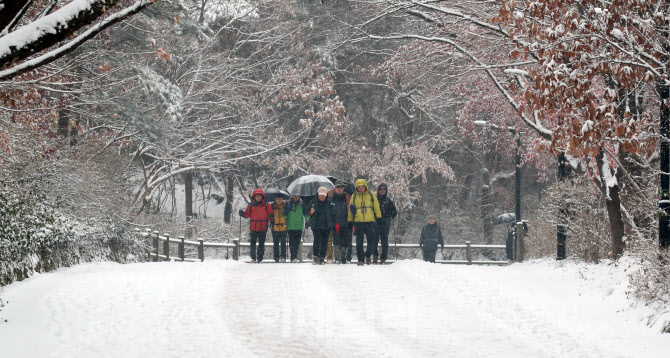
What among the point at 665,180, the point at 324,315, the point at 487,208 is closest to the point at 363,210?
the point at 324,315

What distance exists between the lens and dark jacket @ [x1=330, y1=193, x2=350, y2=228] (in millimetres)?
18219

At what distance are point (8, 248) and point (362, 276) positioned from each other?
21.2ft

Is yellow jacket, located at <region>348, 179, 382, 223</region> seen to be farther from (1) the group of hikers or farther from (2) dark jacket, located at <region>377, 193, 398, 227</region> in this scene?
(2) dark jacket, located at <region>377, 193, 398, 227</region>

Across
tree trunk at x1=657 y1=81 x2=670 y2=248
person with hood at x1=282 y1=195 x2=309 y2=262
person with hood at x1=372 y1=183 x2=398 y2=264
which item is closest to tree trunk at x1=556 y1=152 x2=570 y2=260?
person with hood at x1=372 y1=183 x2=398 y2=264

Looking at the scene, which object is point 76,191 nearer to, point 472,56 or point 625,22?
A: point 472,56

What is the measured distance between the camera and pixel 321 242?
61.6 ft

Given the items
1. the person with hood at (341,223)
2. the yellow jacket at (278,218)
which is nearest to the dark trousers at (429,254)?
the person with hood at (341,223)

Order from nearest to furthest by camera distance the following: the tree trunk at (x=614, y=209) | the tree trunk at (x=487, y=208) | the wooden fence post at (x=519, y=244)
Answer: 1. the tree trunk at (x=614, y=209)
2. the wooden fence post at (x=519, y=244)
3. the tree trunk at (x=487, y=208)

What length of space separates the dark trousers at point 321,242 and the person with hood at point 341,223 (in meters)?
0.25

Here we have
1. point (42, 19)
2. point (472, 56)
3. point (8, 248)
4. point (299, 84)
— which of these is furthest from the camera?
point (299, 84)

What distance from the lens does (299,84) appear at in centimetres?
3259

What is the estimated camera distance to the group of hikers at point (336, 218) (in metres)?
17.9

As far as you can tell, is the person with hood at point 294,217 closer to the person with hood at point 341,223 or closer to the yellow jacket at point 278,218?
the yellow jacket at point 278,218

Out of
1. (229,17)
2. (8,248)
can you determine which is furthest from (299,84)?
(8,248)
